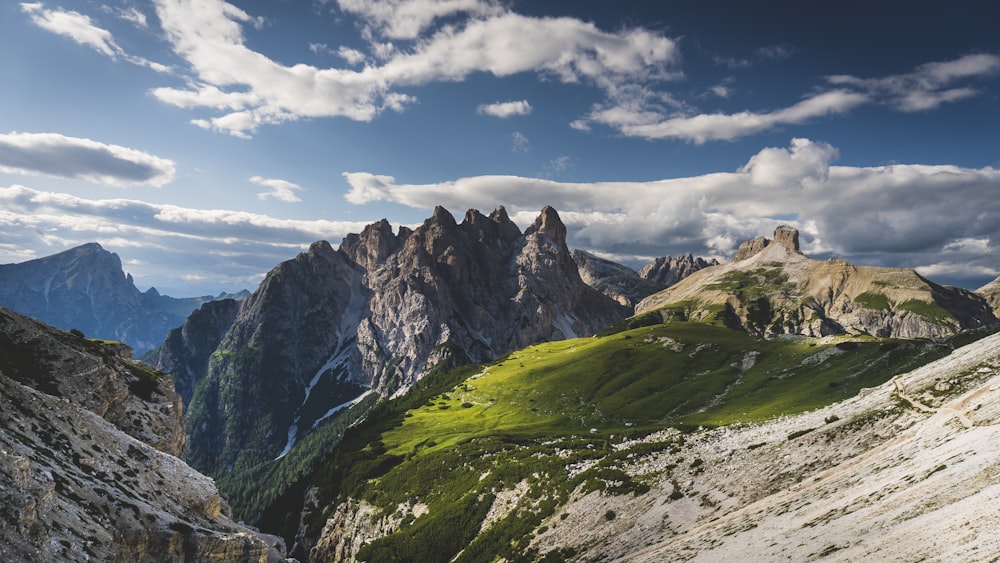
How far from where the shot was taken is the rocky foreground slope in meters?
27.0

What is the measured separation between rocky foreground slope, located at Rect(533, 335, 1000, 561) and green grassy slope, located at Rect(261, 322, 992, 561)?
5.55 meters

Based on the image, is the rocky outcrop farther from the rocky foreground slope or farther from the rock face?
the rocky foreground slope

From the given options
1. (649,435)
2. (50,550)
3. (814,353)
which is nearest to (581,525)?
(649,435)

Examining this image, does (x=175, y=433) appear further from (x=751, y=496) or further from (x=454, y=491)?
(x=751, y=496)

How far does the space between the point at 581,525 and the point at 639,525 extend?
25.2ft

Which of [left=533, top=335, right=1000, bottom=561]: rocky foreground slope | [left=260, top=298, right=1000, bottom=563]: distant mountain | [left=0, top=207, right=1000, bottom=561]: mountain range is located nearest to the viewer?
[left=533, top=335, right=1000, bottom=561]: rocky foreground slope

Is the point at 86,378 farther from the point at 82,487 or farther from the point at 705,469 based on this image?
the point at 705,469

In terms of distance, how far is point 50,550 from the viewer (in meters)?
27.8

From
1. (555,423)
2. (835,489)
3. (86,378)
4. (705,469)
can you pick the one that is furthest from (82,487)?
(555,423)

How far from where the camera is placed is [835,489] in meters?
38.6

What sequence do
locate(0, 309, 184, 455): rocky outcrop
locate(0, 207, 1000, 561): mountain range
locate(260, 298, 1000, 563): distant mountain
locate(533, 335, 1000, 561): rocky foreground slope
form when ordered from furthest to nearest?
1. locate(0, 309, 184, 455): rocky outcrop
2. locate(0, 207, 1000, 561): mountain range
3. locate(260, 298, 1000, 563): distant mountain
4. locate(533, 335, 1000, 561): rocky foreground slope

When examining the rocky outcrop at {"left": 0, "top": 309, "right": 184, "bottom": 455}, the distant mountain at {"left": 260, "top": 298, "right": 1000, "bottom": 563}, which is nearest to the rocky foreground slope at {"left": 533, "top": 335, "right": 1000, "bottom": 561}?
the distant mountain at {"left": 260, "top": 298, "right": 1000, "bottom": 563}

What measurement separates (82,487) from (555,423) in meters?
96.6

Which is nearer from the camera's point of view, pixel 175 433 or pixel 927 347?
pixel 175 433
